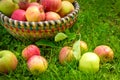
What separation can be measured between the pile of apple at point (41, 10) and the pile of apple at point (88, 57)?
34 cm

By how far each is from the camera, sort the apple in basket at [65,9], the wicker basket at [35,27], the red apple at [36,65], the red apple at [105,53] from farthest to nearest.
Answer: the apple in basket at [65,9] < the wicker basket at [35,27] < the red apple at [105,53] < the red apple at [36,65]

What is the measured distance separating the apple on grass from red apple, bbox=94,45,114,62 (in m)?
0.63

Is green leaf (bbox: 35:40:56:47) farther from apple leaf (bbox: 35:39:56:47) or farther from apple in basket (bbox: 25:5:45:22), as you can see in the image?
apple in basket (bbox: 25:5:45:22)

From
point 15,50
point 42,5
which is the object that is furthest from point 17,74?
point 42,5

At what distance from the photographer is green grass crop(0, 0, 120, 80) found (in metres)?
2.63

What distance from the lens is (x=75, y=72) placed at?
2600 millimetres

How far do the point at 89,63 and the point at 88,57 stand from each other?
46mm

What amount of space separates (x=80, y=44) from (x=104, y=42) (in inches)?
13.8

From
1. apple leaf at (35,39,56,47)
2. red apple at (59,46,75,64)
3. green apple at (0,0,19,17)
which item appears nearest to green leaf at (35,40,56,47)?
apple leaf at (35,39,56,47)

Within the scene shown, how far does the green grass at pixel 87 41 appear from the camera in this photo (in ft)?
8.62

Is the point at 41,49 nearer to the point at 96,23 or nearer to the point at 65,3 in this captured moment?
the point at 65,3

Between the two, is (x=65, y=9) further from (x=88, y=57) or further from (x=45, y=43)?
(x=88, y=57)

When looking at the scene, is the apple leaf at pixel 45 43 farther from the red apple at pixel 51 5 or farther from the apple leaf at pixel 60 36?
the red apple at pixel 51 5

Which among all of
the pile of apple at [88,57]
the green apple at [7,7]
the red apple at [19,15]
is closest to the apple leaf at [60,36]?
the pile of apple at [88,57]
